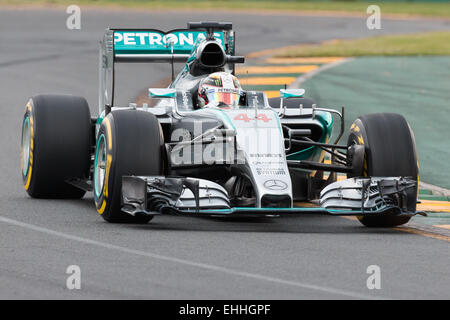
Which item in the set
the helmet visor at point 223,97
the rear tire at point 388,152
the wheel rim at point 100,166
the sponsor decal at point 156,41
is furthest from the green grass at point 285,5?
the rear tire at point 388,152

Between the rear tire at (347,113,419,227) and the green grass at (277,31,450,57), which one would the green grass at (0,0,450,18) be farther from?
the rear tire at (347,113,419,227)

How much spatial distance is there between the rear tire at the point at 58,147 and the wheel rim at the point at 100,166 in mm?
986

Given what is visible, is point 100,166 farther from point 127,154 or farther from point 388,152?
point 388,152

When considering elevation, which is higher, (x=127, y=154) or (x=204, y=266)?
(x=127, y=154)

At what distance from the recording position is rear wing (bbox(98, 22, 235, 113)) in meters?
13.0

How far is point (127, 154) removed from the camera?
403 inches

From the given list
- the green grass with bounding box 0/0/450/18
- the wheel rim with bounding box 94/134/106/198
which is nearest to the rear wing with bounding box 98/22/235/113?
the wheel rim with bounding box 94/134/106/198

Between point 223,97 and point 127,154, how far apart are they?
161 centimetres

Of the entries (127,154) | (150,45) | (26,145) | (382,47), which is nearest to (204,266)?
(127,154)

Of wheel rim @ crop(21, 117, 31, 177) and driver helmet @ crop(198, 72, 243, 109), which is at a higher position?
driver helmet @ crop(198, 72, 243, 109)

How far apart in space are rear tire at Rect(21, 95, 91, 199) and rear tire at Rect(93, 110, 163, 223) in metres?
1.56

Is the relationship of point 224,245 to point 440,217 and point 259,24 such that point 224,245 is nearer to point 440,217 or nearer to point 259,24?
point 440,217

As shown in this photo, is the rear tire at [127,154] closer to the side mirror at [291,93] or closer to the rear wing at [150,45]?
the side mirror at [291,93]
